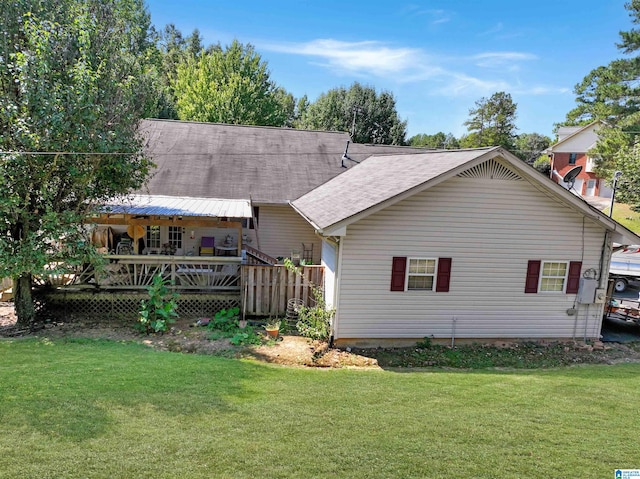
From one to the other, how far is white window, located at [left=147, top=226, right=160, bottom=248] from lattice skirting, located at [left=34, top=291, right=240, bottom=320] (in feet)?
14.3

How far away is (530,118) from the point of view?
58.0m

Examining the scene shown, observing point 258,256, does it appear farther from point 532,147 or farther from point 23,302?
point 532,147

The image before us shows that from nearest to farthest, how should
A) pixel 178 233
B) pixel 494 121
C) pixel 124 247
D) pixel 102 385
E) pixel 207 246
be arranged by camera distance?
1. pixel 102 385
2. pixel 124 247
3. pixel 207 246
4. pixel 178 233
5. pixel 494 121

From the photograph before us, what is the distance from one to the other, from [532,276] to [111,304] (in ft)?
39.0

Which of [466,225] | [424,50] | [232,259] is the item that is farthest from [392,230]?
[424,50]

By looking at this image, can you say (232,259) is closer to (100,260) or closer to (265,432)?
(100,260)

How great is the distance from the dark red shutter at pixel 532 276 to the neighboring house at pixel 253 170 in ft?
28.9

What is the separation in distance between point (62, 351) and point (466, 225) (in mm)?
9744

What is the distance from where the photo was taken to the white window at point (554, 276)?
1141 cm

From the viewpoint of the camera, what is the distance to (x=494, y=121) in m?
56.6

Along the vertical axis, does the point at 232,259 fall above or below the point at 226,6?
below

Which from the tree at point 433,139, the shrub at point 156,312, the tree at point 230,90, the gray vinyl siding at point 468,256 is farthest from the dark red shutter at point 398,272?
the tree at point 433,139

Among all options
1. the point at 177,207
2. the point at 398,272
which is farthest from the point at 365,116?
the point at 398,272

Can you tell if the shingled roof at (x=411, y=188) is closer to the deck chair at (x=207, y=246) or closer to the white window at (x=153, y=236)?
the deck chair at (x=207, y=246)
